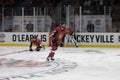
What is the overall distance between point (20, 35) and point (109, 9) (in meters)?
5.50

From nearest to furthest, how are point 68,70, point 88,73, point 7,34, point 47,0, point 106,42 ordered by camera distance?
1. point 88,73
2. point 68,70
3. point 106,42
4. point 7,34
5. point 47,0

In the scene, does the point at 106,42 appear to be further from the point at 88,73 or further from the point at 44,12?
the point at 88,73

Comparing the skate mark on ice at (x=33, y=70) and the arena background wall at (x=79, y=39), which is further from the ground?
the arena background wall at (x=79, y=39)

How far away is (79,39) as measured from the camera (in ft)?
71.2

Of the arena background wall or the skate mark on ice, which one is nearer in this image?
the skate mark on ice

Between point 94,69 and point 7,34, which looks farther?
point 7,34

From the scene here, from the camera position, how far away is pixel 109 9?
21.6 meters

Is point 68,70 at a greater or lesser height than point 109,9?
lesser

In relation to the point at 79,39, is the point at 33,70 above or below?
below

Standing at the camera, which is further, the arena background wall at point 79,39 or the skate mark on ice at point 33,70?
the arena background wall at point 79,39

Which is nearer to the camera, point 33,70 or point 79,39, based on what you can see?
Result: point 33,70

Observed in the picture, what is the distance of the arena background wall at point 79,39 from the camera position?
2118 cm

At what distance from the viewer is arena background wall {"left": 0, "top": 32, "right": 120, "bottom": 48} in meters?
21.2

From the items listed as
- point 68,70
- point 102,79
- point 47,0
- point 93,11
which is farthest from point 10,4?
point 102,79
